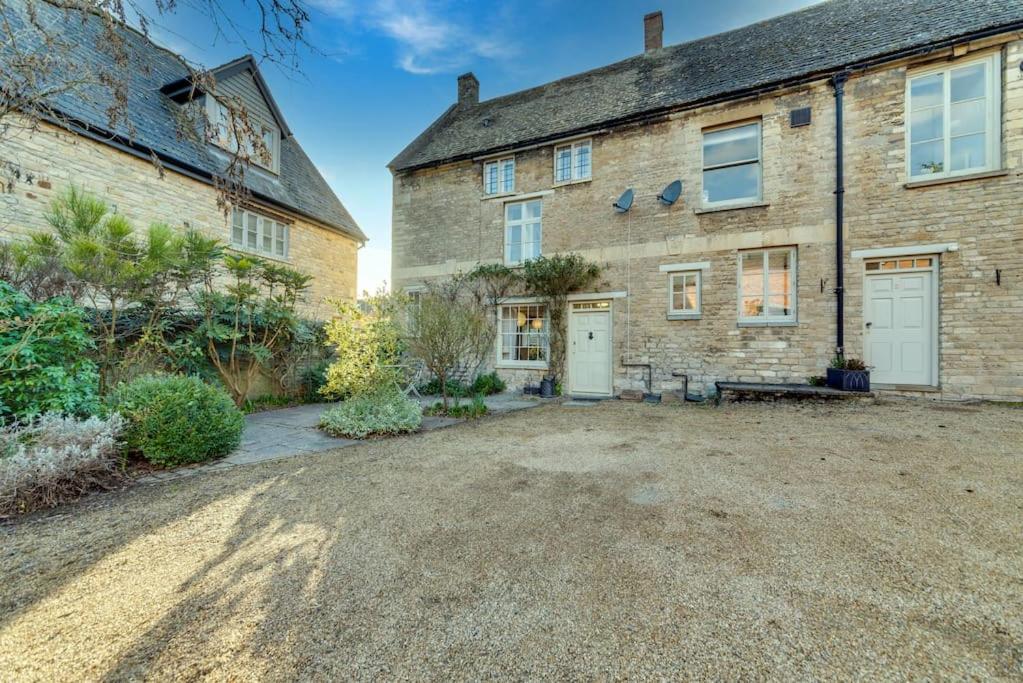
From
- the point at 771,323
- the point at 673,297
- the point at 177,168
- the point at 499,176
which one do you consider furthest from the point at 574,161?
the point at 177,168

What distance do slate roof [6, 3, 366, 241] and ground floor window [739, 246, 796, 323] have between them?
32.1 feet

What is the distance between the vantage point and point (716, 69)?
9922 millimetres

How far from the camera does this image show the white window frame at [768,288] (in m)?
8.45

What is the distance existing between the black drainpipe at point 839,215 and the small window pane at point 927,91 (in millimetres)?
1100

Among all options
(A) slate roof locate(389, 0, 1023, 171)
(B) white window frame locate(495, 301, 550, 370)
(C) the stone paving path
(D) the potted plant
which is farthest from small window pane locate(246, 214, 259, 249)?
(D) the potted plant

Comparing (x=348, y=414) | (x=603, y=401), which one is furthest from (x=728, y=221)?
(x=348, y=414)

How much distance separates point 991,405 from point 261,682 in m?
10.2

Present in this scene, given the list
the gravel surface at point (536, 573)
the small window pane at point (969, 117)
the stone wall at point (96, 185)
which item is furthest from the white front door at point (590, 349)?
the stone wall at point (96, 185)

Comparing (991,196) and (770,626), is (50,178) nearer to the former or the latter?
(770,626)

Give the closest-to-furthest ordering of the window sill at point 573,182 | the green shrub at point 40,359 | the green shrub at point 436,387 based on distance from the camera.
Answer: the green shrub at point 40,359, the window sill at point 573,182, the green shrub at point 436,387

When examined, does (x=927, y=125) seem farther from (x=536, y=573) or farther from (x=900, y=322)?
(x=536, y=573)

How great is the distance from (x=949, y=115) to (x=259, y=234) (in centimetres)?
1564

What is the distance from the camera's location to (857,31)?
29.0ft

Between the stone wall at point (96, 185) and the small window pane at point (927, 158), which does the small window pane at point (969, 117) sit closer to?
the small window pane at point (927, 158)
